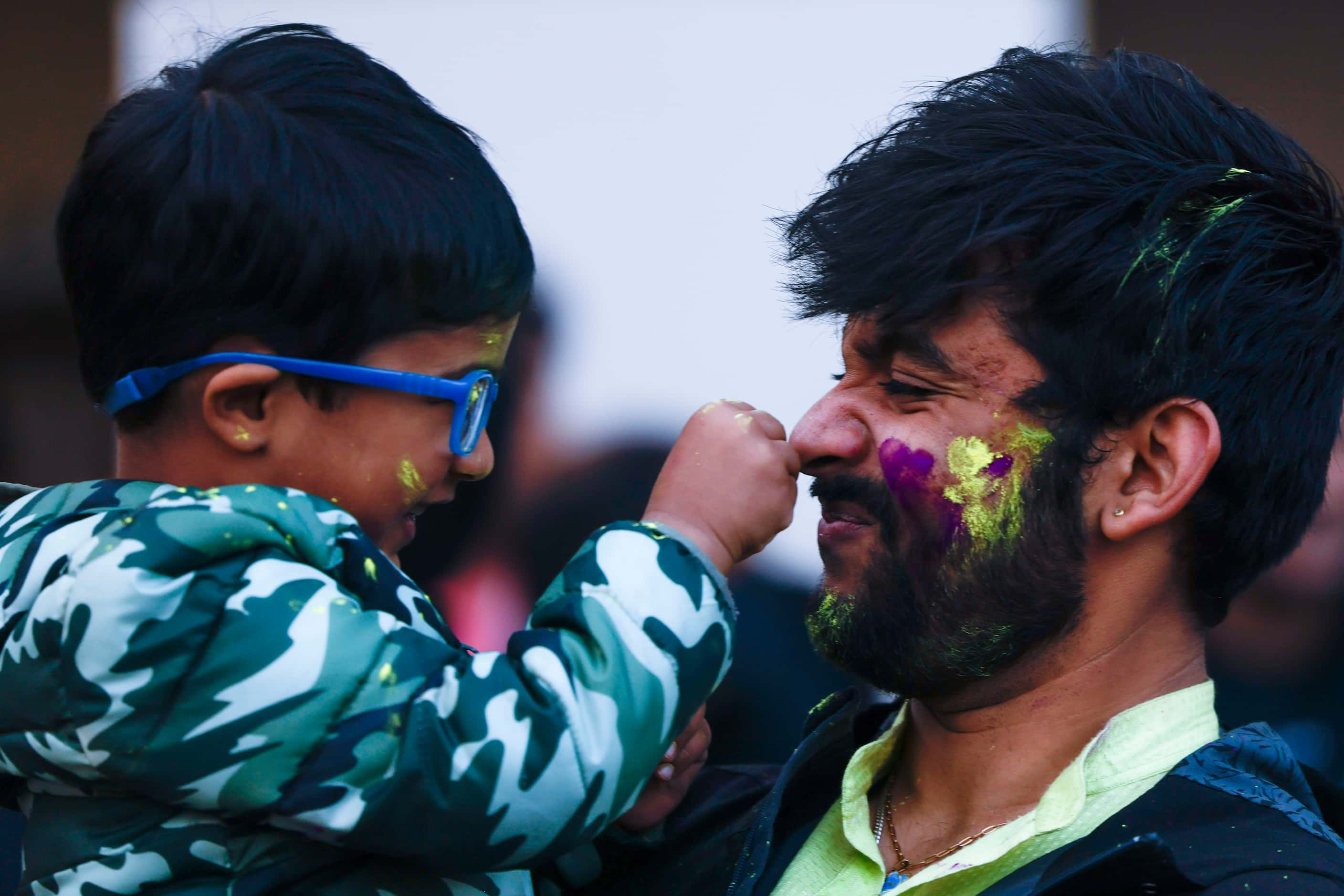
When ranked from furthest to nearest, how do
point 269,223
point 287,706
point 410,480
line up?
point 410,480
point 269,223
point 287,706

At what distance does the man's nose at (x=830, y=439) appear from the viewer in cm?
188

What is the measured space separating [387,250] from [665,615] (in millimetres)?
Answer: 593

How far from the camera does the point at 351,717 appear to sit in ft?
4.12

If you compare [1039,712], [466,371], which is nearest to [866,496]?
[1039,712]

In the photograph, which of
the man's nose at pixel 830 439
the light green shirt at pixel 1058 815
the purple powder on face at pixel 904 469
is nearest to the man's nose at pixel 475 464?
the man's nose at pixel 830 439

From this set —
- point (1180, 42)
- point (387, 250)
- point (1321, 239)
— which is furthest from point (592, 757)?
point (1180, 42)

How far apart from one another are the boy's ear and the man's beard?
0.91 m

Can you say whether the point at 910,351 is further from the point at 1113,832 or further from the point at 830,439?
the point at 1113,832

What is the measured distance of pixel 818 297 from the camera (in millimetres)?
1974

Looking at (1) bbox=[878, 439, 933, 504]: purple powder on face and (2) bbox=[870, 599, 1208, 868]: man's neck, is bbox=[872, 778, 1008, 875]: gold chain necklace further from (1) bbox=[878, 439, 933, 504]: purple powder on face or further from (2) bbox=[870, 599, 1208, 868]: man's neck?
(1) bbox=[878, 439, 933, 504]: purple powder on face

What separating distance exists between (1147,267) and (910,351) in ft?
1.19

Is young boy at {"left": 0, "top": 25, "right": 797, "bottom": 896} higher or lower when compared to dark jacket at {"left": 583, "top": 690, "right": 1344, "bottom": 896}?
higher

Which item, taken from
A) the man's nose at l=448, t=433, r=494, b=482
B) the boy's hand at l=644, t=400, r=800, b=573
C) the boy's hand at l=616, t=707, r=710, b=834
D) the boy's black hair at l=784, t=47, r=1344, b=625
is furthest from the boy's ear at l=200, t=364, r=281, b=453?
the boy's black hair at l=784, t=47, r=1344, b=625

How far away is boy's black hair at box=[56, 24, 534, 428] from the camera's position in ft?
4.87
